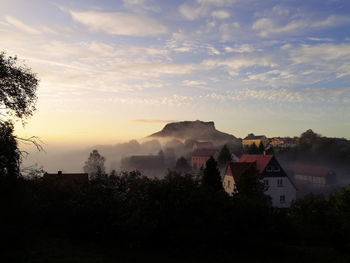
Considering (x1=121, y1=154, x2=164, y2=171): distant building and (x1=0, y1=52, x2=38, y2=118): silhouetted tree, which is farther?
(x1=121, y1=154, x2=164, y2=171): distant building

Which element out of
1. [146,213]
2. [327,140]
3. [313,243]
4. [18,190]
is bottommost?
[313,243]

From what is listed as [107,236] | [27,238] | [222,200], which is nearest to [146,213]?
[107,236]

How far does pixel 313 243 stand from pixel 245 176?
782 cm

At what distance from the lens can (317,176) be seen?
68.6m

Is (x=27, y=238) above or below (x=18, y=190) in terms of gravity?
below

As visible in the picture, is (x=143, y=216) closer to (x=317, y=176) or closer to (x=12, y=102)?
(x=12, y=102)

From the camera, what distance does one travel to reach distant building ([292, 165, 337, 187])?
67062mm

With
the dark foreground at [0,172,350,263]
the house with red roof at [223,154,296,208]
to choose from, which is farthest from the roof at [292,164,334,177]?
the dark foreground at [0,172,350,263]

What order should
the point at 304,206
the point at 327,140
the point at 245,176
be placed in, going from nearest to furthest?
the point at 304,206
the point at 245,176
the point at 327,140

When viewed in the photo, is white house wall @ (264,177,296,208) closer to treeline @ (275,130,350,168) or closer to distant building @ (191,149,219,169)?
treeline @ (275,130,350,168)

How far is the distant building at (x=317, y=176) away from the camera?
67.1 m

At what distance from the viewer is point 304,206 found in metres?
18.7

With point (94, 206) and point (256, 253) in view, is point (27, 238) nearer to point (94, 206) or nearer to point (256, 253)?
point (94, 206)

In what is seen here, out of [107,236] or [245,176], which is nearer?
[107,236]
